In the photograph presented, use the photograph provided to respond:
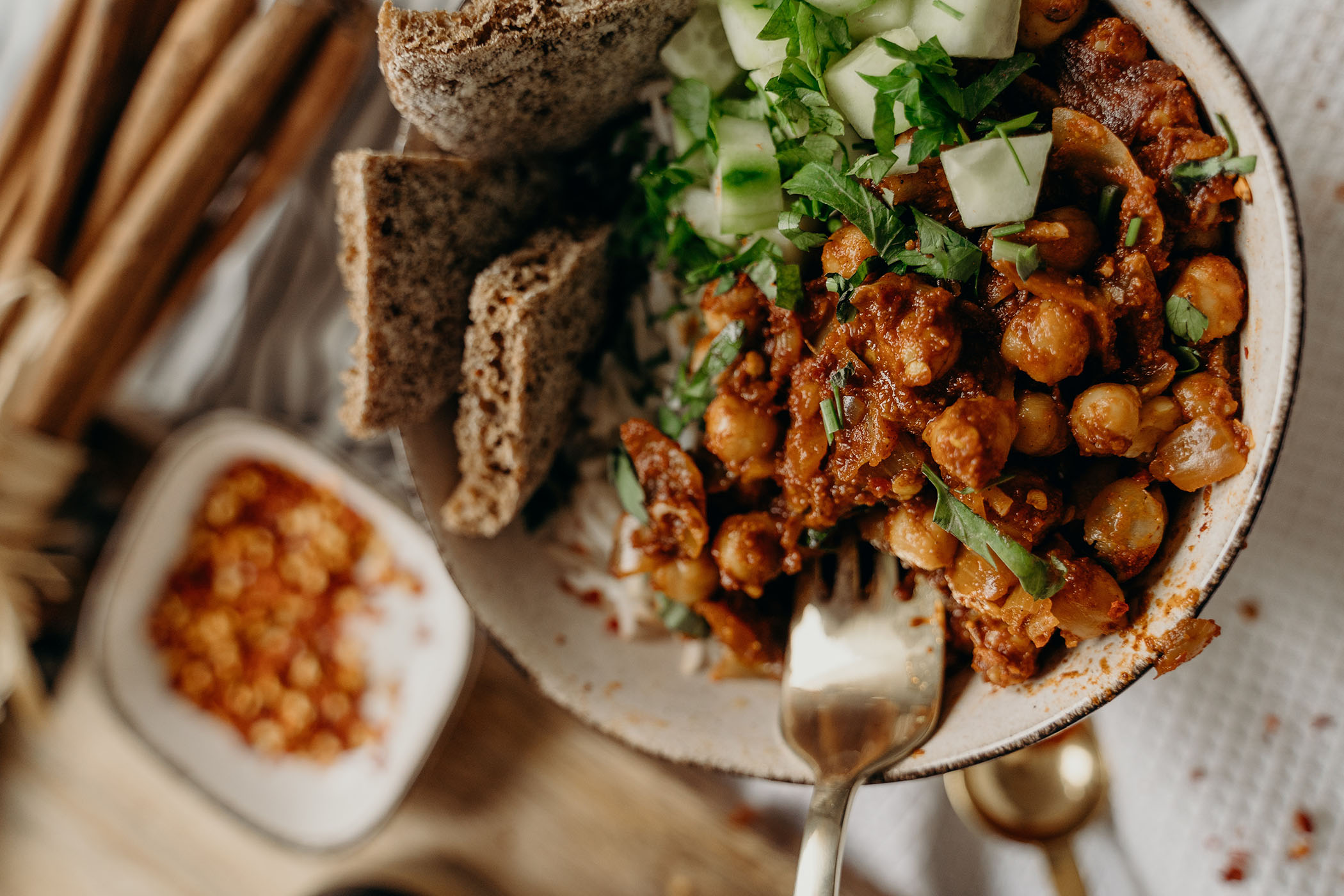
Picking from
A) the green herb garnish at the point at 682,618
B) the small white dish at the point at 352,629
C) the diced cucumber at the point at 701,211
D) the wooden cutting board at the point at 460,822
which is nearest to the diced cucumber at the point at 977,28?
the diced cucumber at the point at 701,211

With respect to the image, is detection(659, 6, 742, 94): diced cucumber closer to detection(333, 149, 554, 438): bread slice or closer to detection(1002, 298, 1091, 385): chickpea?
detection(333, 149, 554, 438): bread slice

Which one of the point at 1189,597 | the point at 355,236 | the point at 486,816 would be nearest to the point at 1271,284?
the point at 1189,597

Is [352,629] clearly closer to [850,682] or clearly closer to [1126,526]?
[850,682]

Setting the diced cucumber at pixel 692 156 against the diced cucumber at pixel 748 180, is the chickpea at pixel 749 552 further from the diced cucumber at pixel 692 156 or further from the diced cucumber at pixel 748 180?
the diced cucumber at pixel 692 156

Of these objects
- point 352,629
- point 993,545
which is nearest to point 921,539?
point 993,545

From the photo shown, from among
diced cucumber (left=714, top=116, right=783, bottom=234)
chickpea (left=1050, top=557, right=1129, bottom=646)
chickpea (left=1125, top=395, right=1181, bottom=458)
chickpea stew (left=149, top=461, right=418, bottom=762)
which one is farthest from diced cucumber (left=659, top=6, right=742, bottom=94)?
chickpea stew (left=149, top=461, right=418, bottom=762)
